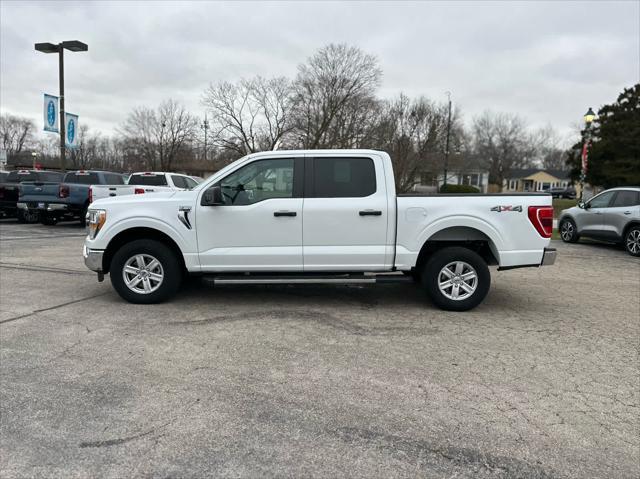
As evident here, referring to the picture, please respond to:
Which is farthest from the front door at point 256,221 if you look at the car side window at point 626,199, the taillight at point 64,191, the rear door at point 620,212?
the taillight at point 64,191

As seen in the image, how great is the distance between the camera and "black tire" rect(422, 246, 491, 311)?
5.74 meters

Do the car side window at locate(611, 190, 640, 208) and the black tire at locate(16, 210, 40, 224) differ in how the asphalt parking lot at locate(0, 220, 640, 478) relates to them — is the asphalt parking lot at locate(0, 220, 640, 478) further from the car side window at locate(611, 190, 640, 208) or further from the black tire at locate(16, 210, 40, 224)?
the black tire at locate(16, 210, 40, 224)

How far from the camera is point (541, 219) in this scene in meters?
5.68

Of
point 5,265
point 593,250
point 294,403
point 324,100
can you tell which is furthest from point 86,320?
point 324,100

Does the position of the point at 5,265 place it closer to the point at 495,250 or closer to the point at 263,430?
the point at 263,430

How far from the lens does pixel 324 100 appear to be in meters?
38.9

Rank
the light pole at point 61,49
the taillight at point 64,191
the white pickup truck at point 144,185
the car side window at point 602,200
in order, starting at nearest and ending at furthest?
the car side window at point 602,200
the white pickup truck at point 144,185
the taillight at point 64,191
the light pole at point 61,49

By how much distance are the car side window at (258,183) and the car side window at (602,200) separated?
10223 mm

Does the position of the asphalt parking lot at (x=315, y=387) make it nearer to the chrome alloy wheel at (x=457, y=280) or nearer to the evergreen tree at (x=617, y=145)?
the chrome alloy wheel at (x=457, y=280)

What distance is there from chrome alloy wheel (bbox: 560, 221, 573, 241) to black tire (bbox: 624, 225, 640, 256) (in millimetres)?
2024

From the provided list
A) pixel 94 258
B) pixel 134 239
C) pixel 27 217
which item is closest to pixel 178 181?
pixel 27 217

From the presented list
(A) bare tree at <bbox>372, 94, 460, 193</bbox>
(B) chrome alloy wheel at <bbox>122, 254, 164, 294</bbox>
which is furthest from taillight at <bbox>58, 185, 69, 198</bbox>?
(A) bare tree at <bbox>372, 94, 460, 193</bbox>

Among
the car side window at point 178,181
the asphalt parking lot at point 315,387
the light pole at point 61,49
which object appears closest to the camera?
the asphalt parking lot at point 315,387

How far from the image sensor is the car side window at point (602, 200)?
1215 cm
